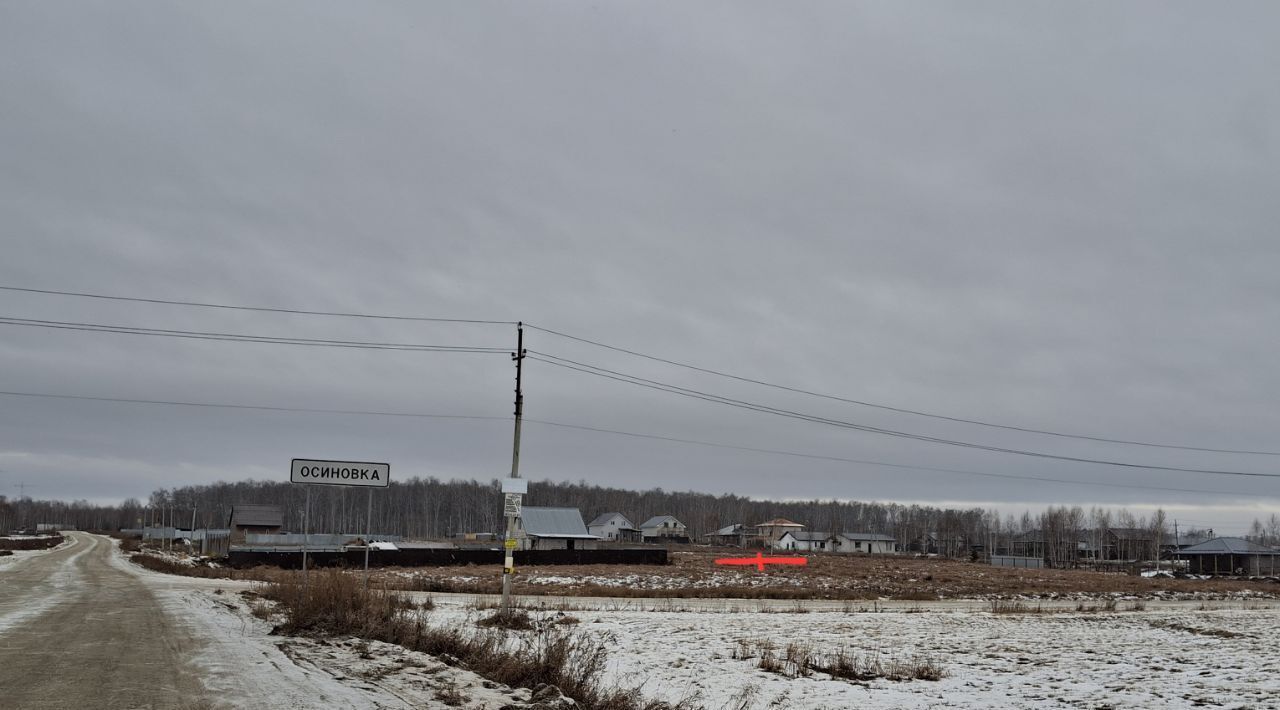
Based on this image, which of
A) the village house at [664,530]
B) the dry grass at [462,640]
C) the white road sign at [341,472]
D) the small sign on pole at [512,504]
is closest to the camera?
the dry grass at [462,640]

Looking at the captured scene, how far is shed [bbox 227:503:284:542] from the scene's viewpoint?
113m

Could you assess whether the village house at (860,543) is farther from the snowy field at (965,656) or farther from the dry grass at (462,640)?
the dry grass at (462,640)

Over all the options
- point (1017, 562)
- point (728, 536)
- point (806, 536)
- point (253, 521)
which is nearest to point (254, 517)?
point (253, 521)

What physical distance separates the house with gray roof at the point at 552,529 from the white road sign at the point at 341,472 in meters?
63.6

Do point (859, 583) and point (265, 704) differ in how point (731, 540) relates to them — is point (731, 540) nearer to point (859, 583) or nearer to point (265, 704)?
point (859, 583)

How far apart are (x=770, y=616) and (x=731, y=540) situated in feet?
459

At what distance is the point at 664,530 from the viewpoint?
168 meters

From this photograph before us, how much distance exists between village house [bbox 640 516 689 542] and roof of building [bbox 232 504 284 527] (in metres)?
68.2

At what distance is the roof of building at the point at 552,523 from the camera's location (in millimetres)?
85812

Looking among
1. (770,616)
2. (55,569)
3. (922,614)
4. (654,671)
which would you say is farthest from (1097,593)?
(55,569)

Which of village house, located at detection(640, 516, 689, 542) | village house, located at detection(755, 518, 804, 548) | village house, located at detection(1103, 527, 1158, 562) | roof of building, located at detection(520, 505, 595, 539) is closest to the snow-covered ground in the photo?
roof of building, located at detection(520, 505, 595, 539)

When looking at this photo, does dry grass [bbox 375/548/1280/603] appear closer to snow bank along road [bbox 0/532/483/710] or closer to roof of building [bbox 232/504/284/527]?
snow bank along road [bbox 0/532/483/710]

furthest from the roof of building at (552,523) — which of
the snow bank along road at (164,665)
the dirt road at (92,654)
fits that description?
the snow bank along road at (164,665)

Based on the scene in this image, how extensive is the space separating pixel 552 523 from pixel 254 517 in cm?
4895
